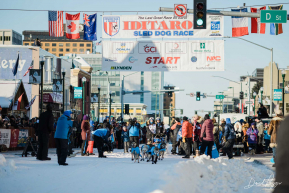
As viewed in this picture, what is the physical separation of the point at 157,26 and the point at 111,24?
2.91 m

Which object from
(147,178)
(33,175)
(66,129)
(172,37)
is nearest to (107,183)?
(147,178)

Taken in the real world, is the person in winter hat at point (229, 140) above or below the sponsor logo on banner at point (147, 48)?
below

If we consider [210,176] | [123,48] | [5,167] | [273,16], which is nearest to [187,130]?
[273,16]

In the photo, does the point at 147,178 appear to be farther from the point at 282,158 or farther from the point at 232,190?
the point at 282,158

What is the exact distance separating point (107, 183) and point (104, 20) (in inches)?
720

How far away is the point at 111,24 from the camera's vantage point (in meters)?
26.2

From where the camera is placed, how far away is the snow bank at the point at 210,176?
8.03 metres

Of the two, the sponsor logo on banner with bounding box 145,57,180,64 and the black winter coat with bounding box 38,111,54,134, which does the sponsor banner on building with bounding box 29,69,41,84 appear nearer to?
the sponsor logo on banner with bounding box 145,57,180,64

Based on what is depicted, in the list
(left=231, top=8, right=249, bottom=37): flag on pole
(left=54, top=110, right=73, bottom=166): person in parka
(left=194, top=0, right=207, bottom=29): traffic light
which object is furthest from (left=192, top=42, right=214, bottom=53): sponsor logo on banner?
(left=54, top=110, right=73, bottom=166): person in parka

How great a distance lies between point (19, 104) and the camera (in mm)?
31812

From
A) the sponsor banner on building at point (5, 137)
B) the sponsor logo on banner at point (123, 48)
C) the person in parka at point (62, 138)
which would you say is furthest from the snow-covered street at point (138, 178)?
the sponsor logo on banner at point (123, 48)

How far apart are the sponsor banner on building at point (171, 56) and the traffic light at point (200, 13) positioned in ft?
38.8

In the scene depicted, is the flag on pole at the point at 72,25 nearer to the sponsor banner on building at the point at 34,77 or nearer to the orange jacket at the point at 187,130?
the sponsor banner on building at the point at 34,77

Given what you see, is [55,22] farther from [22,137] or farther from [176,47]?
[176,47]
